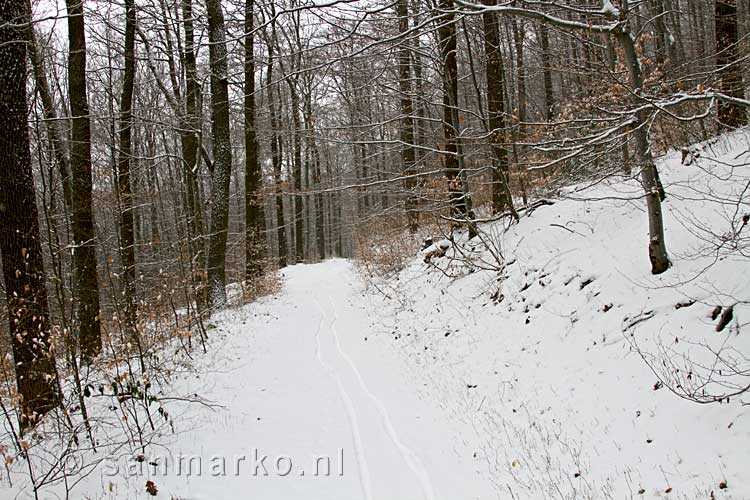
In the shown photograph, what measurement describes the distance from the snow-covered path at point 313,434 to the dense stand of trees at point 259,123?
159 cm

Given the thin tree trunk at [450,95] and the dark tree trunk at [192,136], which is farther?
the dark tree trunk at [192,136]

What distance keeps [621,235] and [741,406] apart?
4.22 meters

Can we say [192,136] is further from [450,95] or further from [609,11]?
[609,11]

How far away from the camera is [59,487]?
4750mm

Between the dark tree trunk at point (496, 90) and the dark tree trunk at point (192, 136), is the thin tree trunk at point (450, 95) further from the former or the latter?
the dark tree trunk at point (192, 136)

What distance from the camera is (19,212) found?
6.00 metres

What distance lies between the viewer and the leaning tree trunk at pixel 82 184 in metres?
8.51

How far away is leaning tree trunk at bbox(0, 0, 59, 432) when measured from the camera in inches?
228

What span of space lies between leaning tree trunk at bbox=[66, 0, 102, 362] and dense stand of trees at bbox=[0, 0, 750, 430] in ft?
0.12

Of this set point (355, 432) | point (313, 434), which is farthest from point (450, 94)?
point (313, 434)

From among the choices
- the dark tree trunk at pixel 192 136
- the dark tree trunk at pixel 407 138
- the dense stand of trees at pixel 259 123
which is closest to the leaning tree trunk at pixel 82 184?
the dense stand of trees at pixel 259 123

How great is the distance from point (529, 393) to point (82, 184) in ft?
27.2

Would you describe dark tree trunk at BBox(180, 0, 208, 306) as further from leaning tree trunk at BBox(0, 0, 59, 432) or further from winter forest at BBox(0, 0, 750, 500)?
leaning tree trunk at BBox(0, 0, 59, 432)

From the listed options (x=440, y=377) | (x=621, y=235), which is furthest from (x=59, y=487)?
(x=621, y=235)
